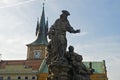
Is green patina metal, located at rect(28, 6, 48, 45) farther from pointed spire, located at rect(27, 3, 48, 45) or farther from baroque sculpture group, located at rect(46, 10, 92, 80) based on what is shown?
baroque sculpture group, located at rect(46, 10, 92, 80)

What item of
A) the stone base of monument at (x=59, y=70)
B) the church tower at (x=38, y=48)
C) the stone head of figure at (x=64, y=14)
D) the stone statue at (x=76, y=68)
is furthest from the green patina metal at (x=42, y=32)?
the stone base of monument at (x=59, y=70)

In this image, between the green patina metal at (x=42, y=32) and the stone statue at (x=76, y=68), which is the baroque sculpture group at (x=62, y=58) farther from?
the green patina metal at (x=42, y=32)

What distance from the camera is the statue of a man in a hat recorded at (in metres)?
14.9

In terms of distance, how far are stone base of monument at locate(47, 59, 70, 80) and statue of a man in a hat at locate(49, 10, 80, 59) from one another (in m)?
0.53

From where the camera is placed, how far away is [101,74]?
164 feet

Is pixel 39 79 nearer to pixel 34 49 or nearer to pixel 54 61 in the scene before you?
pixel 34 49

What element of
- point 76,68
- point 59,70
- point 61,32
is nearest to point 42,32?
point 61,32

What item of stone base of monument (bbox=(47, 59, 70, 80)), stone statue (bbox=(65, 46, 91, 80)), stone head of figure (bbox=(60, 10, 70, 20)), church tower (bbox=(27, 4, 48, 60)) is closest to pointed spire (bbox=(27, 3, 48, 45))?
church tower (bbox=(27, 4, 48, 60))

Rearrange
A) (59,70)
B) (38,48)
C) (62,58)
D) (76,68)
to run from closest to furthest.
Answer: (59,70) → (62,58) → (76,68) → (38,48)

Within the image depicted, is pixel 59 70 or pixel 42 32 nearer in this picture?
pixel 59 70

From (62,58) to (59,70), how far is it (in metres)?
0.60

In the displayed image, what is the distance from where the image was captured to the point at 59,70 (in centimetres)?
1427

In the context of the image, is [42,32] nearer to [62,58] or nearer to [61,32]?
[61,32]

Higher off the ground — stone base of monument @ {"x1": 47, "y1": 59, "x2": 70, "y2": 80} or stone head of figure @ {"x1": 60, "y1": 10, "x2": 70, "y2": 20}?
stone head of figure @ {"x1": 60, "y1": 10, "x2": 70, "y2": 20}
